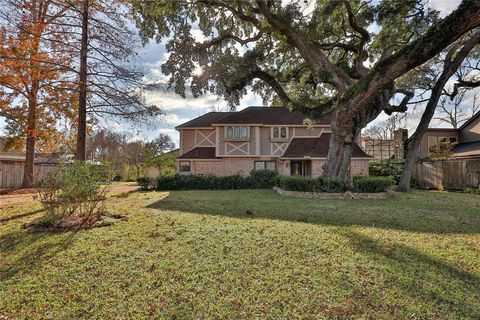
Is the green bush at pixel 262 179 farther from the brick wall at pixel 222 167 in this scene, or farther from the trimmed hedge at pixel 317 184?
the trimmed hedge at pixel 317 184

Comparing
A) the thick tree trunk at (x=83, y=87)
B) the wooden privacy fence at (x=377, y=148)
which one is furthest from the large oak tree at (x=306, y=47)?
the wooden privacy fence at (x=377, y=148)

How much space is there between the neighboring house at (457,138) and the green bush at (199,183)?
15.4 m

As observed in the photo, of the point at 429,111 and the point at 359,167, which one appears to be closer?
the point at 429,111

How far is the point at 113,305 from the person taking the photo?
9.48ft

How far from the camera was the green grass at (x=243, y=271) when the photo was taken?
111 inches

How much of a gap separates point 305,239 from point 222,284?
7.11 feet

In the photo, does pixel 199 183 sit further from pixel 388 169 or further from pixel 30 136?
pixel 388 169

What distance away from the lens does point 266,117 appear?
22.3 meters

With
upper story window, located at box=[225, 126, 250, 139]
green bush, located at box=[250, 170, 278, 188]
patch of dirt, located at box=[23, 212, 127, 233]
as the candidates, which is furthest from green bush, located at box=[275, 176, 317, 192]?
upper story window, located at box=[225, 126, 250, 139]

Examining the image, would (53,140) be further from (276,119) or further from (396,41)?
(396,41)

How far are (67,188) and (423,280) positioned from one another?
681 centimetres

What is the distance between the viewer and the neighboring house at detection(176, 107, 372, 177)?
2089 cm

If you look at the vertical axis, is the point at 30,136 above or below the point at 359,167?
above

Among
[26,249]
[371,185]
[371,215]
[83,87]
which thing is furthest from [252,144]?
[26,249]
